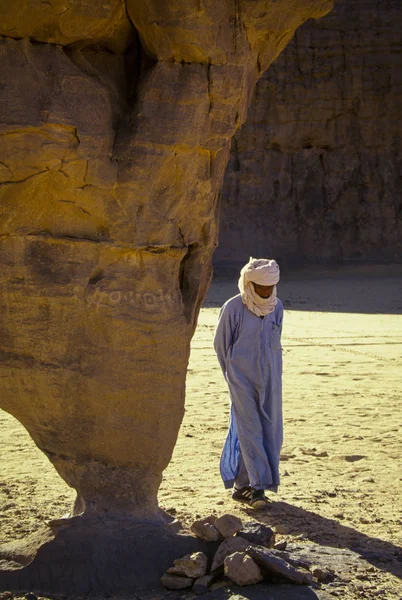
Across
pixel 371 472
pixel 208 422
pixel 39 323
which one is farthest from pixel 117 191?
pixel 208 422

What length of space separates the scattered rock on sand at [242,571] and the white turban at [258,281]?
1.94m

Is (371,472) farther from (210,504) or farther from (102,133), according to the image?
(102,133)

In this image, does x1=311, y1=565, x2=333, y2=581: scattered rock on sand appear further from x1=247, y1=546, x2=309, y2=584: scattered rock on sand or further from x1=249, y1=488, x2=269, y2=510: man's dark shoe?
x1=249, y1=488, x2=269, y2=510: man's dark shoe

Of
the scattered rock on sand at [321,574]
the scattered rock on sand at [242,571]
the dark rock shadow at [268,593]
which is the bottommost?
the dark rock shadow at [268,593]

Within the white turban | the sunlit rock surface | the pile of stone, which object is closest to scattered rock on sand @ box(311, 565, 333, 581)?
the pile of stone

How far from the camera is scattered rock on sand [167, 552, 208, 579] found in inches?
155

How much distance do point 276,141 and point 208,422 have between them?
20490 millimetres

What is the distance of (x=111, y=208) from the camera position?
13.1 feet

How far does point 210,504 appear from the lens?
216 inches

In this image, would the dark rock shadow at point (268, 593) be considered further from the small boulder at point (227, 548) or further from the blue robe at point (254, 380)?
the blue robe at point (254, 380)

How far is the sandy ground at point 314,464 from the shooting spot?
485cm

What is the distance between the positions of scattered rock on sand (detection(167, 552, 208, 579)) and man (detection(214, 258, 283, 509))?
4.91 ft

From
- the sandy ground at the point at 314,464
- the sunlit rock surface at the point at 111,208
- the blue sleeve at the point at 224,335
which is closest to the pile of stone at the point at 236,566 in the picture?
the sandy ground at the point at 314,464

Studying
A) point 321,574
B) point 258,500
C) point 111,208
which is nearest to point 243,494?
point 258,500
